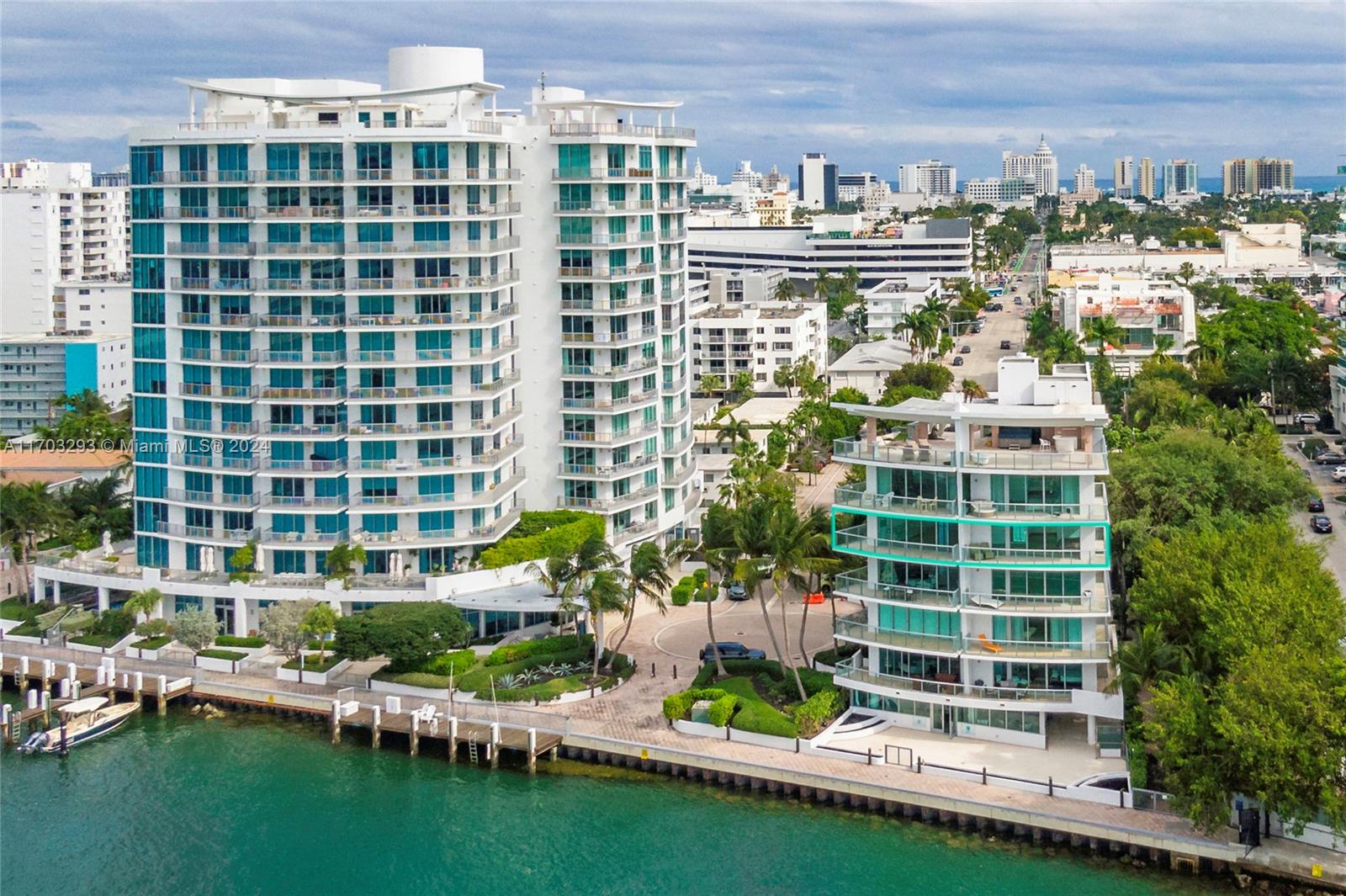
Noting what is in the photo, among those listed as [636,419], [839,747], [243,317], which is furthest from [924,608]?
[243,317]

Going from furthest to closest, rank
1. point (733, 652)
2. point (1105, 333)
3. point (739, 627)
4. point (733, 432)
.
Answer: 1. point (1105, 333)
2. point (733, 432)
3. point (739, 627)
4. point (733, 652)

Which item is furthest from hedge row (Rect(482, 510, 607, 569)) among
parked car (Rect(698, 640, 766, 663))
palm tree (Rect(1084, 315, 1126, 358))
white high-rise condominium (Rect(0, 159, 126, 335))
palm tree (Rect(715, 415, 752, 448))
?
white high-rise condominium (Rect(0, 159, 126, 335))

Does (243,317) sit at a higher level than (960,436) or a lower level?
higher

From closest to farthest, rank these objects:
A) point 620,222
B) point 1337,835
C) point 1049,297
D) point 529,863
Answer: point 1337,835
point 529,863
point 620,222
point 1049,297

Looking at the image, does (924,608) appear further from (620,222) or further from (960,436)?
(620,222)

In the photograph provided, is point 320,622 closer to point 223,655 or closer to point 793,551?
point 223,655

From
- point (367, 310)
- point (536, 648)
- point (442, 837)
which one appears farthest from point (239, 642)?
point (442, 837)

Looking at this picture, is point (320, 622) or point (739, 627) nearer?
point (320, 622)

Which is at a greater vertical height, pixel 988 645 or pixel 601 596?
pixel 601 596

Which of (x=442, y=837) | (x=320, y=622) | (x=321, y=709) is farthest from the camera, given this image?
(x=320, y=622)
